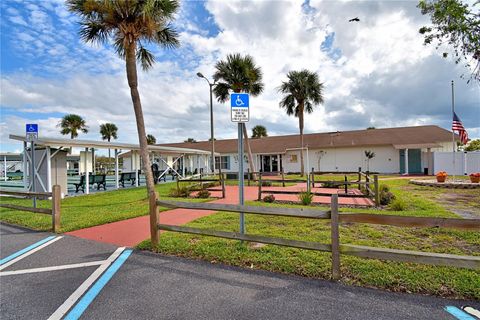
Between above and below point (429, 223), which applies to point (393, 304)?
below

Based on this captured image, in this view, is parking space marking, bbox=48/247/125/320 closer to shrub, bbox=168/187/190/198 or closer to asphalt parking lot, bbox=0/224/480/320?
asphalt parking lot, bbox=0/224/480/320

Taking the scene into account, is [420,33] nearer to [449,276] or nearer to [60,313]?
[449,276]

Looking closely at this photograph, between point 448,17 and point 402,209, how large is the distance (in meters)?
5.55

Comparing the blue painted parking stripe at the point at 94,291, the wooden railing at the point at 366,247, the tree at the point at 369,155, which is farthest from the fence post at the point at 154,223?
the tree at the point at 369,155

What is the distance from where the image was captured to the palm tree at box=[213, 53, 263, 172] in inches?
844

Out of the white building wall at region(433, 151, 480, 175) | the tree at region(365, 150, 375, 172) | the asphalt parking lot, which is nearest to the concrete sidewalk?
the asphalt parking lot

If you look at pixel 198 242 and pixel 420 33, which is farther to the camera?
pixel 420 33

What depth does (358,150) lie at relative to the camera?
27.4 metres

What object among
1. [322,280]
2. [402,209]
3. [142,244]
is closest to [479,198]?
[402,209]

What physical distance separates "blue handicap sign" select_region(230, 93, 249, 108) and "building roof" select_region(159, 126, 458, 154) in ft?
79.3

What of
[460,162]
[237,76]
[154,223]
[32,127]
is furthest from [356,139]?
[154,223]

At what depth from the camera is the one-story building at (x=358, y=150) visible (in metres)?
25.3

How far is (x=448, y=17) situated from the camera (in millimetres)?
7906

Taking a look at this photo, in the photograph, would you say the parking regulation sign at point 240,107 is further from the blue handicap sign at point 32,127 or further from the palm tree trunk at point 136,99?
the blue handicap sign at point 32,127
